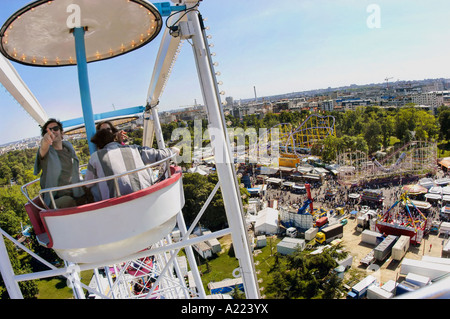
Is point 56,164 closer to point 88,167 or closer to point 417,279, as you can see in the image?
point 88,167

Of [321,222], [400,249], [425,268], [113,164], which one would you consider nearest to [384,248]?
[400,249]

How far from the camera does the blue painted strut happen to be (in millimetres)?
3867

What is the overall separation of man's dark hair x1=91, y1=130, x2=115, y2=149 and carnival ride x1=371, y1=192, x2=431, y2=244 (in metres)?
21.1

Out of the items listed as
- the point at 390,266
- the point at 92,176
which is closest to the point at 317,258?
the point at 390,266

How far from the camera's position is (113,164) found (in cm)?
312

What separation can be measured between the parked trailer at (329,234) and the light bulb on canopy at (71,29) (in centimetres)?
1905

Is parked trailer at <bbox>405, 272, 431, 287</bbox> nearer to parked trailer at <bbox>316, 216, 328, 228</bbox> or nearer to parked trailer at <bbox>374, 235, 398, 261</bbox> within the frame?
parked trailer at <bbox>374, 235, 398, 261</bbox>

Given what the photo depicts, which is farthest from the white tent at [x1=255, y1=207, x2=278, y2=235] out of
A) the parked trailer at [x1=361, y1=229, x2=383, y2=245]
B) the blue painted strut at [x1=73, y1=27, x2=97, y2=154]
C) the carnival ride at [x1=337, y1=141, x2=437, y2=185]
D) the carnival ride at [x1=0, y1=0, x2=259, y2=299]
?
the blue painted strut at [x1=73, y1=27, x2=97, y2=154]

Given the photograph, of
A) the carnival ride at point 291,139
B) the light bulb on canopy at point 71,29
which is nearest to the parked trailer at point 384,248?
the light bulb on canopy at point 71,29

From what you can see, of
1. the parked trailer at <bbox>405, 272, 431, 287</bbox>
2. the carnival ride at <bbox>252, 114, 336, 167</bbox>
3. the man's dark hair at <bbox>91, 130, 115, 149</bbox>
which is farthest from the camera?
the carnival ride at <bbox>252, 114, 336, 167</bbox>

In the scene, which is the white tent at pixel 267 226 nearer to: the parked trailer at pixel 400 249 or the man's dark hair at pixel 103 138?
the parked trailer at pixel 400 249

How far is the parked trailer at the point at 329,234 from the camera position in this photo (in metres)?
20.0

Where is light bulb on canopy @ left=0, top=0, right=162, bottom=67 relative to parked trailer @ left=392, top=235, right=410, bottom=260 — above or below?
above

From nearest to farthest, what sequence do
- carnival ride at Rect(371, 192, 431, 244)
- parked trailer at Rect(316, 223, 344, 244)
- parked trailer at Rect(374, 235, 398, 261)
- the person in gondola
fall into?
the person in gondola < parked trailer at Rect(374, 235, 398, 261) < carnival ride at Rect(371, 192, 431, 244) < parked trailer at Rect(316, 223, 344, 244)
